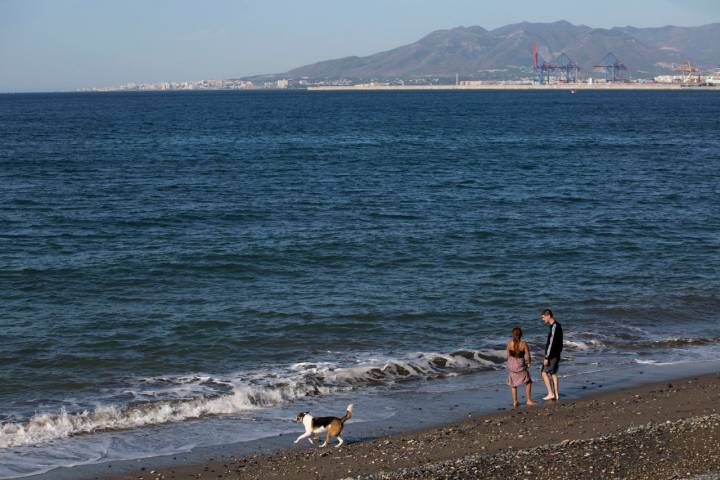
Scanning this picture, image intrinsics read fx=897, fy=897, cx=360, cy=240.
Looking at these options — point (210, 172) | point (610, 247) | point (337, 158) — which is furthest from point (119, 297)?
point (337, 158)

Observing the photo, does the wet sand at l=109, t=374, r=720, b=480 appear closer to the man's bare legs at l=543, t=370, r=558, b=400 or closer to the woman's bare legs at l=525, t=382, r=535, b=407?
the woman's bare legs at l=525, t=382, r=535, b=407

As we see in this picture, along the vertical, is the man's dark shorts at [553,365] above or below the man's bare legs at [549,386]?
above

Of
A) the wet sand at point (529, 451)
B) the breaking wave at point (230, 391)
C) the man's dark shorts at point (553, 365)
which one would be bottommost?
the breaking wave at point (230, 391)

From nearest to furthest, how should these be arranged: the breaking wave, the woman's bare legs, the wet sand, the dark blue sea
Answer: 1. the wet sand
2. the breaking wave
3. the woman's bare legs
4. the dark blue sea

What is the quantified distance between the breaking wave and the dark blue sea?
5cm

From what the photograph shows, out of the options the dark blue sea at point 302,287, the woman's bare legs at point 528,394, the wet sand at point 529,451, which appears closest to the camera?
the wet sand at point 529,451

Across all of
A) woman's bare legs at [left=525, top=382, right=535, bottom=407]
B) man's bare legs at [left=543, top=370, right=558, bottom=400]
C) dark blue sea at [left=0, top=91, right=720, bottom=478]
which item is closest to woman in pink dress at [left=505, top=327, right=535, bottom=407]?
woman's bare legs at [left=525, top=382, right=535, bottom=407]

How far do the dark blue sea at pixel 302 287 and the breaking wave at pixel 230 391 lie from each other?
51 millimetres

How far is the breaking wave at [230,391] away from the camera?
14188 millimetres

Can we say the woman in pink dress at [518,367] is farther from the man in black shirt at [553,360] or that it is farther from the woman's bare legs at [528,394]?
the man in black shirt at [553,360]

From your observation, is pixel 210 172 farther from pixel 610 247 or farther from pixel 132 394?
pixel 132 394

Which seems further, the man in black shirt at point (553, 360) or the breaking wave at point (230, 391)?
the man in black shirt at point (553, 360)

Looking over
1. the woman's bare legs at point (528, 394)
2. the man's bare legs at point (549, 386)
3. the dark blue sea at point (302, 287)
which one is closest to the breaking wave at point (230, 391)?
the dark blue sea at point (302, 287)

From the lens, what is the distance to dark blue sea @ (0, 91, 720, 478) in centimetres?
1573
